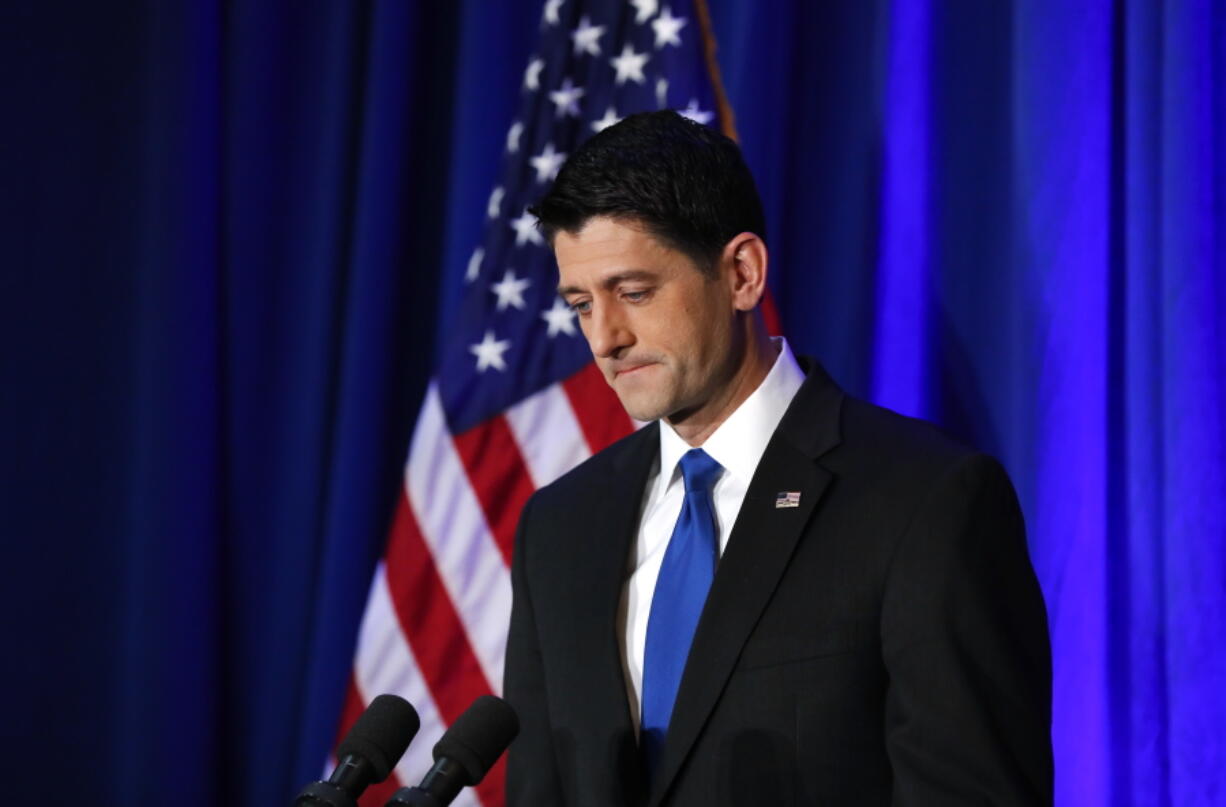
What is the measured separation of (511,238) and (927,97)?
82cm

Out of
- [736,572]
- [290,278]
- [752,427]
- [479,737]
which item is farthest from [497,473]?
[479,737]

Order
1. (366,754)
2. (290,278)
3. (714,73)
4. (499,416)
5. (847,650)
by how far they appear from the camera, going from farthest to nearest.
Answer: (290,278)
(499,416)
(714,73)
(847,650)
(366,754)

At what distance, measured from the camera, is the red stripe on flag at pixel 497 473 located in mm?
2664

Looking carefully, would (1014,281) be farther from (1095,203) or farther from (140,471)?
(140,471)

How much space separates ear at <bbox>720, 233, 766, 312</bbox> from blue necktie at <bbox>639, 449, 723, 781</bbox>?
206 mm

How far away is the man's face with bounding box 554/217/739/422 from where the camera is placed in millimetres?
1638

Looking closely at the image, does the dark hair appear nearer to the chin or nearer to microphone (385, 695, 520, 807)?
the chin

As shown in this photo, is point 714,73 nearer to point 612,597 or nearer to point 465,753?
point 612,597

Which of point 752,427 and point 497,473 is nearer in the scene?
point 752,427

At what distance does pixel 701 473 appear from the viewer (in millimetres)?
1694

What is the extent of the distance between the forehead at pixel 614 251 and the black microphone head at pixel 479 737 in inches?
22.6

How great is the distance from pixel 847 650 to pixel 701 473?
0.31 meters

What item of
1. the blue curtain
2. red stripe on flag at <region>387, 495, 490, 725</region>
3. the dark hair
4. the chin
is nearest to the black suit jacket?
the chin

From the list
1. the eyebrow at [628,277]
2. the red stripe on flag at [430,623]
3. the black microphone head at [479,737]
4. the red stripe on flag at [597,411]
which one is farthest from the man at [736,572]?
the red stripe on flag at [430,623]
